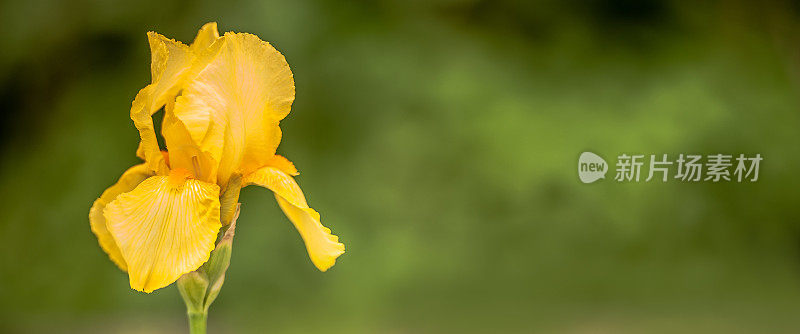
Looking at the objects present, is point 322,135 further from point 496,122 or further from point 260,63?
point 260,63

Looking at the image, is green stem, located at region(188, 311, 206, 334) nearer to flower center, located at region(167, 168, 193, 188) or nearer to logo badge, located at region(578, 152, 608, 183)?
flower center, located at region(167, 168, 193, 188)

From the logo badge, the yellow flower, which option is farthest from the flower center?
the logo badge

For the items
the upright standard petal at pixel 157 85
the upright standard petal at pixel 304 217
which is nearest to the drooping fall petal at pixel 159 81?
the upright standard petal at pixel 157 85

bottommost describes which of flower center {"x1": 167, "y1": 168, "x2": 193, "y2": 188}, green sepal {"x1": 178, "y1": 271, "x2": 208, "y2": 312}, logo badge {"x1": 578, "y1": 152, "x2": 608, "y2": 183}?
green sepal {"x1": 178, "y1": 271, "x2": 208, "y2": 312}

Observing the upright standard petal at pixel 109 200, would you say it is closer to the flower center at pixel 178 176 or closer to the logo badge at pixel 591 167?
the flower center at pixel 178 176

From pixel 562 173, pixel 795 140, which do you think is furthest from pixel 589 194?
pixel 795 140

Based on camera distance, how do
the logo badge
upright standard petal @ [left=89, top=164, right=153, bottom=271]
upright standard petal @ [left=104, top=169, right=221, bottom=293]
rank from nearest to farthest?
1. upright standard petal @ [left=104, top=169, right=221, bottom=293]
2. upright standard petal @ [left=89, top=164, right=153, bottom=271]
3. the logo badge

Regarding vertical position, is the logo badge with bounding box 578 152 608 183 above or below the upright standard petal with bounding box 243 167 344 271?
above
